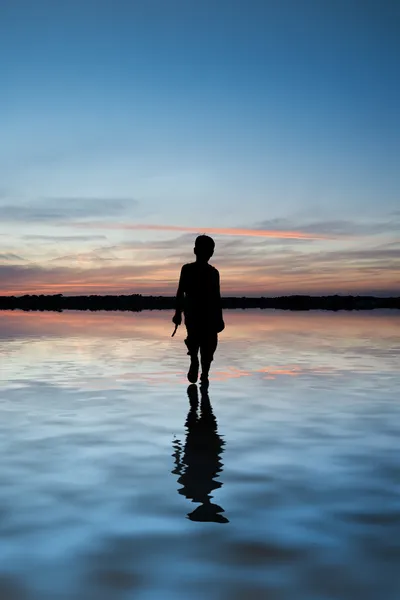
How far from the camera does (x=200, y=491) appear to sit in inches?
235

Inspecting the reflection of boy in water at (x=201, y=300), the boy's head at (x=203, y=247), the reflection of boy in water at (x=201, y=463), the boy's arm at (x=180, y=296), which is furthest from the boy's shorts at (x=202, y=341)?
the reflection of boy in water at (x=201, y=463)

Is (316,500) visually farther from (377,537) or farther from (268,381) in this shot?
(268,381)

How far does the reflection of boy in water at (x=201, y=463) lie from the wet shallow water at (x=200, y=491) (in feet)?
0.06

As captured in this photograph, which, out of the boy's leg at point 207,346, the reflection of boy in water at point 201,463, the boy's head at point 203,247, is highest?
the boy's head at point 203,247

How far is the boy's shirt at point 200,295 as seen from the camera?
1179cm

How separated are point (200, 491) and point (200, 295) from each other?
20.0 ft

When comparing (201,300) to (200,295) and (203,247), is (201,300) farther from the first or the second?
(203,247)

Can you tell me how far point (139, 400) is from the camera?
36.9 ft

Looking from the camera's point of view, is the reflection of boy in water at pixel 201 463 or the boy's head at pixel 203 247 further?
the boy's head at pixel 203 247

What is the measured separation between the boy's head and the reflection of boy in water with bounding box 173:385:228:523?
265 cm

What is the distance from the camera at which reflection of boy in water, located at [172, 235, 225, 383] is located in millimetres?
11773

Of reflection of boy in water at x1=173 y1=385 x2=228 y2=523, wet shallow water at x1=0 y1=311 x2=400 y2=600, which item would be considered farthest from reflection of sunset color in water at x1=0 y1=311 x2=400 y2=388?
reflection of boy in water at x1=173 y1=385 x2=228 y2=523

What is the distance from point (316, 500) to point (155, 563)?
179 centimetres

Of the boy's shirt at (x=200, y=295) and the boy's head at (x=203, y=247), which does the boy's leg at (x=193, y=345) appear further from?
the boy's head at (x=203, y=247)
